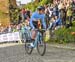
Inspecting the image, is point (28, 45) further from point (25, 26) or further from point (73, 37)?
point (25, 26)

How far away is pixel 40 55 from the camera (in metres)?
16.8

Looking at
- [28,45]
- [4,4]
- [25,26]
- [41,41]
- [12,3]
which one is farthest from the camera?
[12,3]

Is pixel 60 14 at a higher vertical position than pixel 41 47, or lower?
higher

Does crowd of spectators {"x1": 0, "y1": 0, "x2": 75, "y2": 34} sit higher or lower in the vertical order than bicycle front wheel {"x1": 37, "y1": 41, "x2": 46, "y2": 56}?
higher

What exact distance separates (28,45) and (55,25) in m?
6.80

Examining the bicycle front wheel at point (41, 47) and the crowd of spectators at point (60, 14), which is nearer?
the bicycle front wheel at point (41, 47)

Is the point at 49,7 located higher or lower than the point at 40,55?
higher

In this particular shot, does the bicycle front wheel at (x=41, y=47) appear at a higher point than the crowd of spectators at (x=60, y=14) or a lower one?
lower

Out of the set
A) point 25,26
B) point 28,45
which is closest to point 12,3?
point 25,26

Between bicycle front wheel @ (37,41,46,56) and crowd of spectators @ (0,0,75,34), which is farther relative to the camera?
crowd of spectators @ (0,0,75,34)

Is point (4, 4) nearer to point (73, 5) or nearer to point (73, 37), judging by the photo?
point (73, 5)

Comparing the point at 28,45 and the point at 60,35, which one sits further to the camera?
the point at 60,35

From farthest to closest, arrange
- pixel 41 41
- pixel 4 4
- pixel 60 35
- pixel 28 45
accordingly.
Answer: pixel 4 4
pixel 60 35
pixel 28 45
pixel 41 41

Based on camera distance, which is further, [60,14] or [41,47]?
[60,14]
